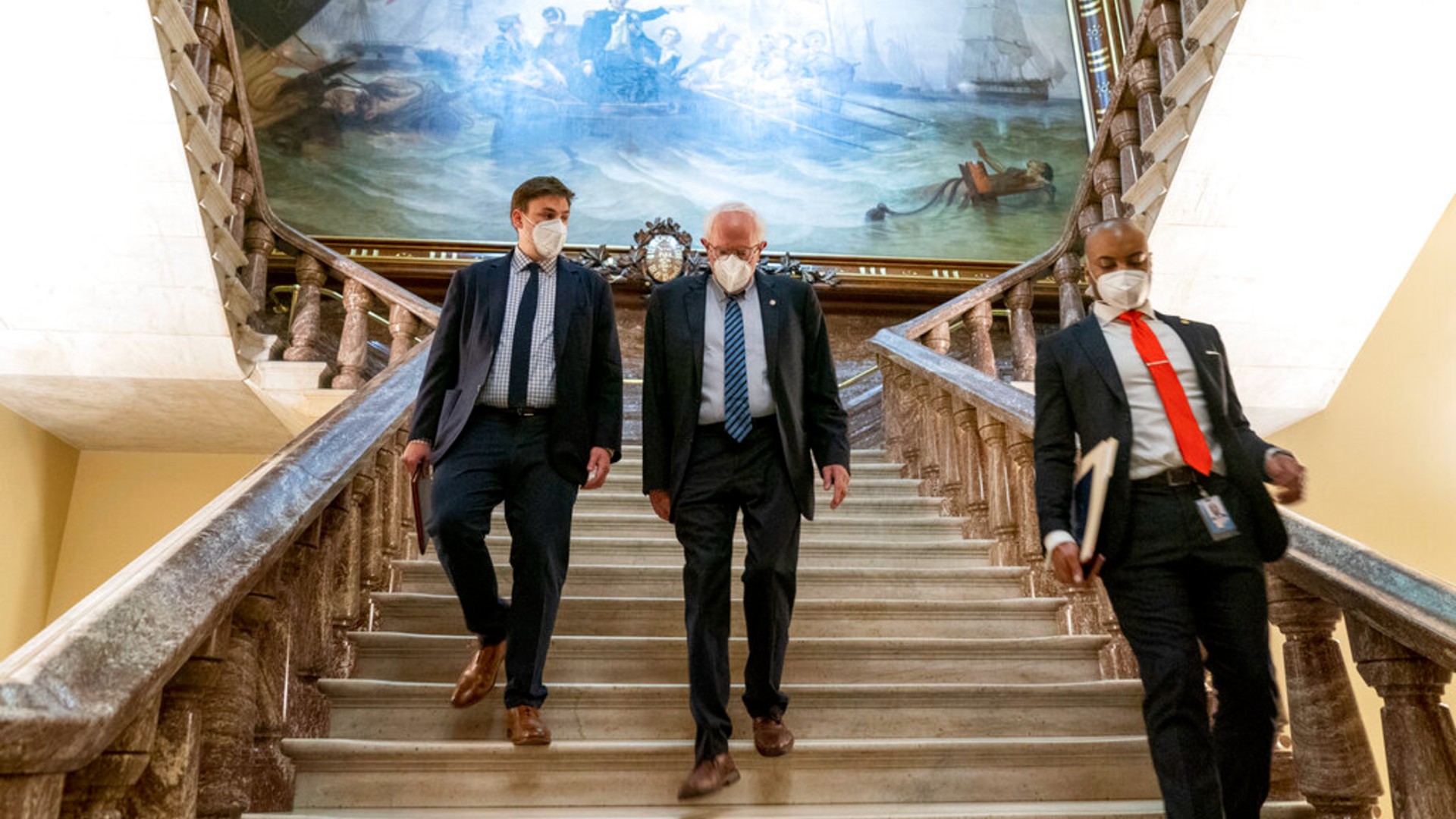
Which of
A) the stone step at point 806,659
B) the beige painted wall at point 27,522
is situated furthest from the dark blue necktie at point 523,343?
the beige painted wall at point 27,522

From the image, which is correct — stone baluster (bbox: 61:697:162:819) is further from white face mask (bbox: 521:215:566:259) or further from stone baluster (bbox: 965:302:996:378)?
stone baluster (bbox: 965:302:996:378)

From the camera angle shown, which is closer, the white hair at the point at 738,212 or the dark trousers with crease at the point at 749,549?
the dark trousers with crease at the point at 749,549

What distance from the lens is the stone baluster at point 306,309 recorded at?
5.82m

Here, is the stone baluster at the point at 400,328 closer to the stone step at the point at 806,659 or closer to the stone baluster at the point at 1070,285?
the stone step at the point at 806,659

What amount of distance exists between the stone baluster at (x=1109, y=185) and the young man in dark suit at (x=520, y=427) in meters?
3.38

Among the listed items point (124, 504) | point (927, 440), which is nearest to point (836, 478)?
point (927, 440)

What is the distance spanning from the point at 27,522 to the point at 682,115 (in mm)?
5217

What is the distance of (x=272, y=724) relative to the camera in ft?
8.14

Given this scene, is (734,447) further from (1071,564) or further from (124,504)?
(124,504)

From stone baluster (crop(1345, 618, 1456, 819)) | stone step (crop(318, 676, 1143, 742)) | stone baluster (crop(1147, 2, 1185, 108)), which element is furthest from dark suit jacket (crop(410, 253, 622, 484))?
stone baluster (crop(1147, 2, 1185, 108))

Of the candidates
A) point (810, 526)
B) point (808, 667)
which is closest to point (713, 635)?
point (808, 667)

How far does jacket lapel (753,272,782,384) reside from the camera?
9.19ft

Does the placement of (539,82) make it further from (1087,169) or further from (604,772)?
(604,772)

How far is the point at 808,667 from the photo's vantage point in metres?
3.34
